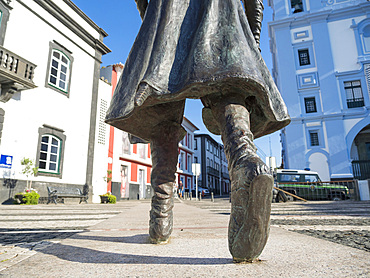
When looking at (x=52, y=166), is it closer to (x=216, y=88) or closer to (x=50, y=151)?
(x=50, y=151)

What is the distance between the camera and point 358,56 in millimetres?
16484

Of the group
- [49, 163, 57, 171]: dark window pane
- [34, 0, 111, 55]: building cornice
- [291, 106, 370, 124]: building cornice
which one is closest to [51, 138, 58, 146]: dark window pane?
[49, 163, 57, 171]: dark window pane

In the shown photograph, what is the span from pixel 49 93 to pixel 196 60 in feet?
34.4

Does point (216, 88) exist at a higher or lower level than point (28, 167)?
lower

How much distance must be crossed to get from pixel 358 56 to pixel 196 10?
1951cm

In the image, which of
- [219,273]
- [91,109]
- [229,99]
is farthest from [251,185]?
[91,109]

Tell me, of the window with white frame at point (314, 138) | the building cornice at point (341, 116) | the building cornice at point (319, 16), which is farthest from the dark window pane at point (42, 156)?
the building cornice at point (319, 16)

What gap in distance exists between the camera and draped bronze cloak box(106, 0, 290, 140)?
1024mm

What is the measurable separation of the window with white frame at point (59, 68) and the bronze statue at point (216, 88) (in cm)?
1024

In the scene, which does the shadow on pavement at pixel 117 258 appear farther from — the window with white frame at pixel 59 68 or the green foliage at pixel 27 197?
the window with white frame at pixel 59 68

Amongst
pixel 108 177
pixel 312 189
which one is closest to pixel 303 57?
pixel 312 189

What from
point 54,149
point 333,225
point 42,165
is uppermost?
point 54,149

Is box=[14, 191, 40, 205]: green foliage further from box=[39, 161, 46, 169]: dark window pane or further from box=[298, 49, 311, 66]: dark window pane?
box=[298, 49, 311, 66]: dark window pane

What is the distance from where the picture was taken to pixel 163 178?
1.42 m
